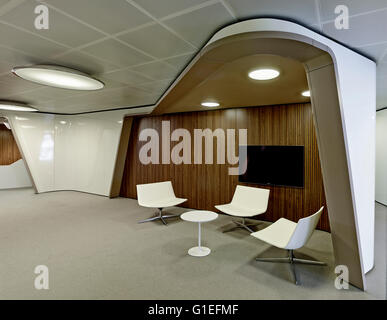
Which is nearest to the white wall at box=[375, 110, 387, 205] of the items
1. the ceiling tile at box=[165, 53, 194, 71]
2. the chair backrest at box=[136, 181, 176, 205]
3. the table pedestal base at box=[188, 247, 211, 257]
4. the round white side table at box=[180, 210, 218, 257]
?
the round white side table at box=[180, 210, 218, 257]

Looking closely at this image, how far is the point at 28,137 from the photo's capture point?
7.41m

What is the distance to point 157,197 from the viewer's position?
5.21m

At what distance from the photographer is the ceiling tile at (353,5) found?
1615mm

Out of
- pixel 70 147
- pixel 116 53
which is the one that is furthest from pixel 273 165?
pixel 70 147

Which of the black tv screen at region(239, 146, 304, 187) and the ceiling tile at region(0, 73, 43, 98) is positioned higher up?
the ceiling tile at region(0, 73, 43, 98)

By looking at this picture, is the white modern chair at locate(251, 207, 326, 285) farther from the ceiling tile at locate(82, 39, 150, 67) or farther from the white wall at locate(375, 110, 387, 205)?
the white wall at locate(375, 110, 387, 205)

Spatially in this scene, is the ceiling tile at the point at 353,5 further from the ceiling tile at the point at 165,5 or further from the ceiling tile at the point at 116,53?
the ceiling tile at the point at 116,53

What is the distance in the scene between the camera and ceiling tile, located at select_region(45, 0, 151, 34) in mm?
1715

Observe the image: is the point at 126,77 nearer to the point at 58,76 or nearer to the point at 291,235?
the point at 58,76

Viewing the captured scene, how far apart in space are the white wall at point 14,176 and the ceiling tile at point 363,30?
1120 cm

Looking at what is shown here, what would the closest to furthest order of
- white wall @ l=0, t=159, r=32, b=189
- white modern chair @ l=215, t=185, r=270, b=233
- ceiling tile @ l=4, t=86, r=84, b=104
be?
1. white modern chair @ l=215, t=185, r=270, b=233
2. ceiling tile @ l=4, t=86, r=84, b=104
3. white wall @ l=0, t=159, r=32, b=189

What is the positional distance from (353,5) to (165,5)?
4.70 feet

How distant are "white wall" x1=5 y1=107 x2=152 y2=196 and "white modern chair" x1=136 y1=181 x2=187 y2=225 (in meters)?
2.30
